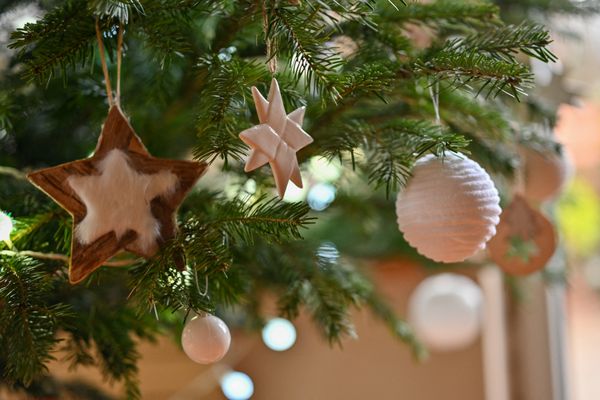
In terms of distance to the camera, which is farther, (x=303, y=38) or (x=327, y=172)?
(x=327, y=172)

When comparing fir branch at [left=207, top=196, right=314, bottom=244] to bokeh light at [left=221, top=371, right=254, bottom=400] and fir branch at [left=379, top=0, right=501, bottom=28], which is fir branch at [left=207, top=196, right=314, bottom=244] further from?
bokeh light at [left=221, top=371, right=254, bottom=400]

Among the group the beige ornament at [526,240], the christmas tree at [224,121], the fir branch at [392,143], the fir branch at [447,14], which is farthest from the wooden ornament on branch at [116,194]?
the beige ornament at [526,240]

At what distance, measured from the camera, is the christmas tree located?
0.52 m

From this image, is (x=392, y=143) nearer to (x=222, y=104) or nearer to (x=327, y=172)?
(x=222, y=104)

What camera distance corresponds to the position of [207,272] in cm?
52

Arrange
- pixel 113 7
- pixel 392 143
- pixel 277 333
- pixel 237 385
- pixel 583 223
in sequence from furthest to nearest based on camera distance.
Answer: pixel 583 223 < pixel 237 385 < pixel 277 333 < pixel 392 143 < pixel 113 7

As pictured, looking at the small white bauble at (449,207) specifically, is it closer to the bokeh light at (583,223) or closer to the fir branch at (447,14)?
the fir branch at (447,14)

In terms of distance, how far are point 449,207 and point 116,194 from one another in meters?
0.24

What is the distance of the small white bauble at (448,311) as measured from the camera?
1.31 m

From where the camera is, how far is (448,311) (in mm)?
1310

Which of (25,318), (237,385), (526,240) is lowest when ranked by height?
(237,385)

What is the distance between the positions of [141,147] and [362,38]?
0.73 ft

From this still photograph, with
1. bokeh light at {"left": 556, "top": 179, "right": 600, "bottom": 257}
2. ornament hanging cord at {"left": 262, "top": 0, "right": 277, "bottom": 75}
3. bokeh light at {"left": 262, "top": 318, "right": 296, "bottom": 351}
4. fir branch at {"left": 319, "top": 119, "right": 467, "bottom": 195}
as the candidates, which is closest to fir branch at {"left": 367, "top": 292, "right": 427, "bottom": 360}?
bokeh light at {"left": 262, "top": 318, "right": 296, "bottom": 351}

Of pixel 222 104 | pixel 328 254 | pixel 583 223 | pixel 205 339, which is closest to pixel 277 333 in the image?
pixel 328 254
